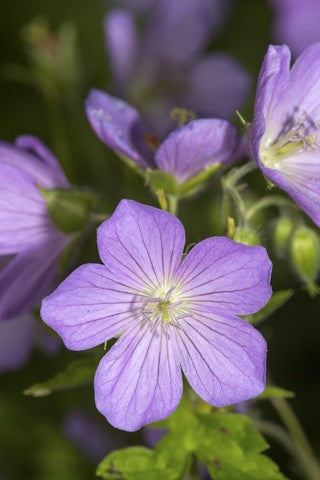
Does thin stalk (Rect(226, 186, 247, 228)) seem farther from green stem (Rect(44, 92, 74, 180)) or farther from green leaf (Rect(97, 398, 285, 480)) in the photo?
green stem (Rect(44, 92, 74, 180))

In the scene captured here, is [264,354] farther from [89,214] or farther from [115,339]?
[89,214]

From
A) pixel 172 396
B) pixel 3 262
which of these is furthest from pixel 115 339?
pixel 3 262

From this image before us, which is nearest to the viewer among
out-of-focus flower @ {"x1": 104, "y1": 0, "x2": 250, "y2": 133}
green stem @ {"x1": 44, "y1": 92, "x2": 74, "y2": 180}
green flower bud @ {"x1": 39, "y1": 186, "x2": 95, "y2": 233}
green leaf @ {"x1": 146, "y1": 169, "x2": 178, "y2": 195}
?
green leaf @ {"x1": 146, "y1": 169, "x2": 178, "y2": 195}

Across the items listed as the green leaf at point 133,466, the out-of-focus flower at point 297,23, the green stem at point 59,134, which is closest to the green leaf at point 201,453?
the green leaf at point 133,466


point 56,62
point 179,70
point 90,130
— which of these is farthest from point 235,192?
point 179,70

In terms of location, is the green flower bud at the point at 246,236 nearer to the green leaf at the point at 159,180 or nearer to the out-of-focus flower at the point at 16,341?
the green leaf at the point at 159,180

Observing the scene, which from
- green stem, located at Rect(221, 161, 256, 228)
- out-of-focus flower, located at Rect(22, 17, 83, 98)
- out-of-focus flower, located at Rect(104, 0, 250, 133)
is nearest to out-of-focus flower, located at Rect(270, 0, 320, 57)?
out-of-focus flower, located at Rect(104, 0, 250, 133)
